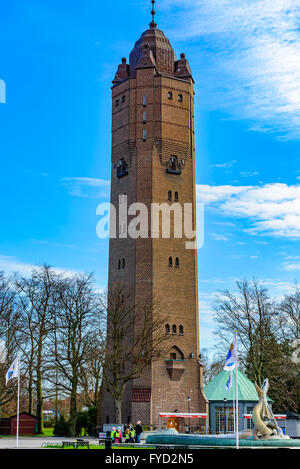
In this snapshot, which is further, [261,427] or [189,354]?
[189,354]

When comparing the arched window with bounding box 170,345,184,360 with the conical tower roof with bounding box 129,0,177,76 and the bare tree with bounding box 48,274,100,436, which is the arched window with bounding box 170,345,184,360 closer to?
the bare tree with bounding box 48,274,100,436

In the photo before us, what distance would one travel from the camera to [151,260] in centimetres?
5356

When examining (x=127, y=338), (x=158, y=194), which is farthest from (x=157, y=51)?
(x=127, y=338)

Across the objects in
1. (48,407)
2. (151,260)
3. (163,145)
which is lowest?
(48,407)

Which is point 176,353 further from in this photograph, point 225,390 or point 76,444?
point 76,444

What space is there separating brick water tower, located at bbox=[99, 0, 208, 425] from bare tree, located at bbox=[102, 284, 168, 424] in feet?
2.91

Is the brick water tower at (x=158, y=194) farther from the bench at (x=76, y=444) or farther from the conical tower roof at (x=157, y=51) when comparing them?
the bench at (x=76, y=444)

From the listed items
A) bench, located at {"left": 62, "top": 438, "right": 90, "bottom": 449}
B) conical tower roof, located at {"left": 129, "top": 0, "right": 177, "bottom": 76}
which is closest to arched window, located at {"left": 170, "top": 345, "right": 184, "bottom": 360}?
bench, located at {"left": 62, "top": 438, "right": 90, "bottom": 449}

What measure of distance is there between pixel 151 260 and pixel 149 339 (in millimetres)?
6635

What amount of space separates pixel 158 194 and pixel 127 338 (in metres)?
12.7

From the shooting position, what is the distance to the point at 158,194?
181ft
